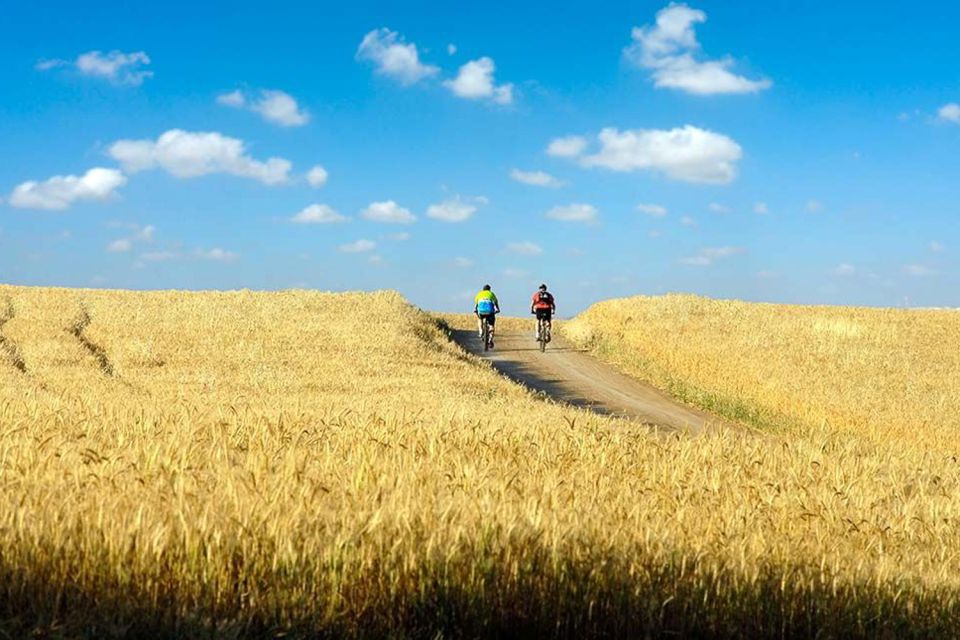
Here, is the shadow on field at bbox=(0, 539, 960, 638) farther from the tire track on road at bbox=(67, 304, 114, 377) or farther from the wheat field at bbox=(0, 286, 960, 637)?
the tire track on road at bbox=(67, 304, 114, 377)

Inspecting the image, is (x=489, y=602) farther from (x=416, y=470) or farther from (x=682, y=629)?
(x=416, y=470)

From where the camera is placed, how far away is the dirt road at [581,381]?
74.0 ft

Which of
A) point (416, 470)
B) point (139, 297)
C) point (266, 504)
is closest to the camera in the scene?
point (266, 504)

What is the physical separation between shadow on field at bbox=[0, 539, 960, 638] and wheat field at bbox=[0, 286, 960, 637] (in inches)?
0.5

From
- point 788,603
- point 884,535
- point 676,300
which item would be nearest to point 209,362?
point 884,535

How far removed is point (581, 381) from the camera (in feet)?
90.5

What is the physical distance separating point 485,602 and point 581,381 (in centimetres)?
2297

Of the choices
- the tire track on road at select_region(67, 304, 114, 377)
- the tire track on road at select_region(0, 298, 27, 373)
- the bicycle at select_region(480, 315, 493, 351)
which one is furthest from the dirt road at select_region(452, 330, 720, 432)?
the tire track on road at select_region(0, 298, 27, 373)

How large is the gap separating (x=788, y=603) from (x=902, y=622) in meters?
0.73

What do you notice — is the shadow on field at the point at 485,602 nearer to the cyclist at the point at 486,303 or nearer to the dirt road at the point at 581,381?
the dirt road at the point at 581,381

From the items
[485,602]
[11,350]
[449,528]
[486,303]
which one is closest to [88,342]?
[11,350]

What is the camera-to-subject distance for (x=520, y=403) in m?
16.8

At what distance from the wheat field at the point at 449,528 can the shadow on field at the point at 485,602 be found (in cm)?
1

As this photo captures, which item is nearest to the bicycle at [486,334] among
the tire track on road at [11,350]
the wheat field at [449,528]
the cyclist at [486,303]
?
the cyclist at [486,303]
